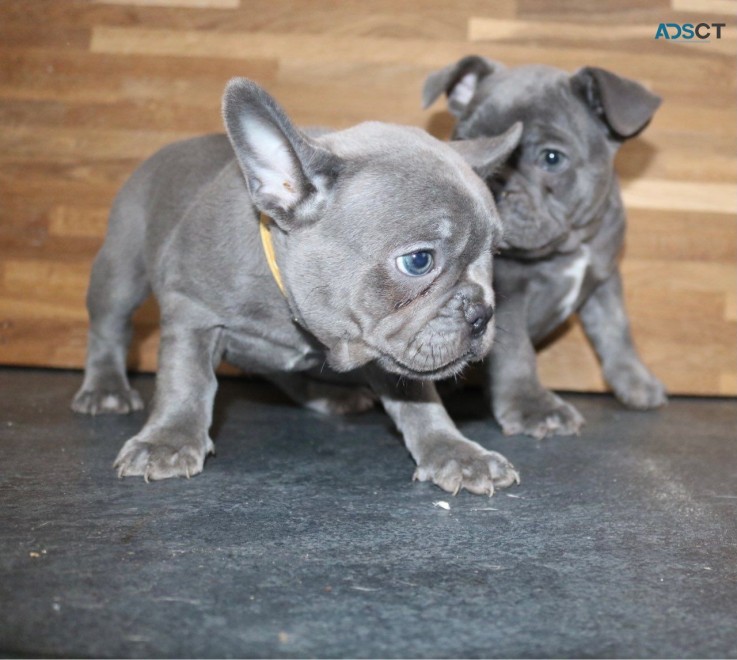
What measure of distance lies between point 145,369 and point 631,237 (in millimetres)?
2339

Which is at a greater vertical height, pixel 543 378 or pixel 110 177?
pixel 110 177

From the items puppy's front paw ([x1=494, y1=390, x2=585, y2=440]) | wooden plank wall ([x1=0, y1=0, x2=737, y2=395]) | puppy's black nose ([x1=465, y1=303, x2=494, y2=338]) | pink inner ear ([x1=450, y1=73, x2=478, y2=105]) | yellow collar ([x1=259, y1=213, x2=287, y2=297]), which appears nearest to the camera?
puppy's black nose ([x1=465, y1=303, x2=494, y2=338])

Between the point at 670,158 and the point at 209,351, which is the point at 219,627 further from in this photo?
the point at 670,158

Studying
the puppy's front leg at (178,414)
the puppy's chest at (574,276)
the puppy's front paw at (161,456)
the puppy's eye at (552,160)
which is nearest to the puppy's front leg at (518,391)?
the puppy's chest at (574,276)

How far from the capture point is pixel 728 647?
1710 millimetres

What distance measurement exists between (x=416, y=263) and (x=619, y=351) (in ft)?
6.03

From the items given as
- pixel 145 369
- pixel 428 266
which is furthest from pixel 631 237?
pixel 145 369

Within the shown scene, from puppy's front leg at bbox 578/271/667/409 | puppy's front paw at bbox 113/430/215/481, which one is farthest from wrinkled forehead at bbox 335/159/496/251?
puppy's front leg at bbox 578/271/667/409

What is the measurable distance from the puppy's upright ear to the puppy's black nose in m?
0.51

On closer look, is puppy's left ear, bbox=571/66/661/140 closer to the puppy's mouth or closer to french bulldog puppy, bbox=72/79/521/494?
french bulldog puppy, bbox=72/79/521/494

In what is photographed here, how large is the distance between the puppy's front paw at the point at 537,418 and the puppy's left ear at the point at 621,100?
1.05 m

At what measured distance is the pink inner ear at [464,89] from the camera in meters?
3.84

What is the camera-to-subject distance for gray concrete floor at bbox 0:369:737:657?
169 cm

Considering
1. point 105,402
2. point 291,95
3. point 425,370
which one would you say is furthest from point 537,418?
point 291,95
